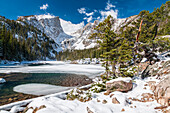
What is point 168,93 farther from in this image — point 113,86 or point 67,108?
point 67,108

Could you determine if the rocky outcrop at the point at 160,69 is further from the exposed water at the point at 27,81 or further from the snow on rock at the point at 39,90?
the snow on rock at the point at 39,90

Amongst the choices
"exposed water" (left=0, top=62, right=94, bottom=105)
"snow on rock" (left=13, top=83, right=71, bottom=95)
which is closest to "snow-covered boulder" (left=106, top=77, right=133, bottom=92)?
"snow on rock" (left=13, top=83, right=71, bottom=95)

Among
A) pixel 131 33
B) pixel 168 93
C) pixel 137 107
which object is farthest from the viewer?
pixel 131 33

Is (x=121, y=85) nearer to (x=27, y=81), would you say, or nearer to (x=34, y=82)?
(x=34, y=82)

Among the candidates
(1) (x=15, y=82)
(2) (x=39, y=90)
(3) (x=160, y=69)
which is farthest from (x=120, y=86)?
(1) (x=15, y=82)

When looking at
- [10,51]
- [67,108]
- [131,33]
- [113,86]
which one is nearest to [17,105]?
[67,108]

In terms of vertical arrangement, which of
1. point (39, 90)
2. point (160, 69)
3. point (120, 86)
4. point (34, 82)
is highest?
point (160, 69)

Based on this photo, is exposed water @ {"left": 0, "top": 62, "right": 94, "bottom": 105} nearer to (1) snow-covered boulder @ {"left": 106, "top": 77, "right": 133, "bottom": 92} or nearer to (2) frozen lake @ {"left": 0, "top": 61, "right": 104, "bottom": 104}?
(2) frozen lake @ {"left": 0, "top": 61, "right": 104, "bottom": 104}

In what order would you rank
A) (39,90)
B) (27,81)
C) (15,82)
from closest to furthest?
(39,90)
(15,82)
(27,81)

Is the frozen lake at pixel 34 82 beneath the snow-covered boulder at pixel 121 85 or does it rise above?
beneath

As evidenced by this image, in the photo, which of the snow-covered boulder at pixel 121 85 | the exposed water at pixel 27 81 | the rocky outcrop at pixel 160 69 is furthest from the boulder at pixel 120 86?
the exposed water at pixel 27 81

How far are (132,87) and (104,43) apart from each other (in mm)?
4888

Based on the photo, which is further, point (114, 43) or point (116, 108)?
point (114, 43)

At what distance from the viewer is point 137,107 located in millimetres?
3729
